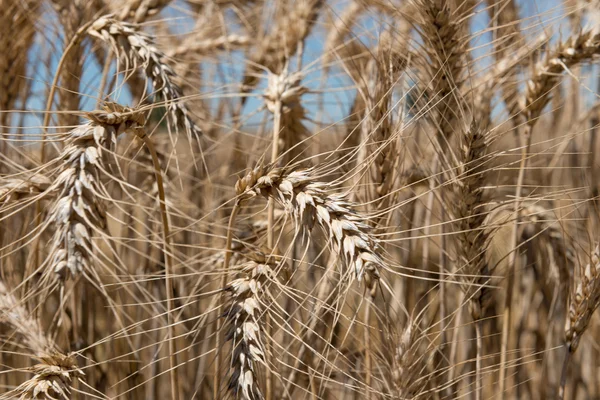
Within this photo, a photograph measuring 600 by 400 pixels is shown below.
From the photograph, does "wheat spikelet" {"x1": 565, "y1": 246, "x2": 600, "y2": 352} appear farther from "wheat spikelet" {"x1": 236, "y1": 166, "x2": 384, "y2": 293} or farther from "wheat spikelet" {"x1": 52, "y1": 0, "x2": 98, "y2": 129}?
"wheat spikelet" {"x1": 52, "y1": 0, "x2": 98, "y2": 129}

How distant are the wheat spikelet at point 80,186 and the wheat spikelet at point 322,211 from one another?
184 millimetres

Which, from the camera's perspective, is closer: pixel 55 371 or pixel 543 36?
pixel 55 371

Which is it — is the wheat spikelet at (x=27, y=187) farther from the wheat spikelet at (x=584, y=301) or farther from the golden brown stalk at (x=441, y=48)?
the wheat spikelet at (x=584, y=301)

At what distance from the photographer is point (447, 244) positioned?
1349 mm

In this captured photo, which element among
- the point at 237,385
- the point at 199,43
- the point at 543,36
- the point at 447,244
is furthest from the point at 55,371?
the point at 199,43

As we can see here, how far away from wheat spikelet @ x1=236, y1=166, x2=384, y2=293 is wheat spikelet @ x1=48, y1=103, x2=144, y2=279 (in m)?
0.18

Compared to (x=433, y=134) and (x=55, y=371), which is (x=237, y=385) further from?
(x=433, y=134)

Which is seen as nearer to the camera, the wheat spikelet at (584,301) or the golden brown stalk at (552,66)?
the wheat spikelet at (584,301)

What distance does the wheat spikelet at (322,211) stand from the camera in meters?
0.77

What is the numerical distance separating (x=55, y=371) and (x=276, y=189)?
1.24 feet

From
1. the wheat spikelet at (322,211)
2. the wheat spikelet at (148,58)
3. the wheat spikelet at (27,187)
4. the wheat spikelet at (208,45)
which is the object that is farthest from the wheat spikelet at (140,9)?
the wheat spikelet at (322,211)

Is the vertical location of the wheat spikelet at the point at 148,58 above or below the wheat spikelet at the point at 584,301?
above

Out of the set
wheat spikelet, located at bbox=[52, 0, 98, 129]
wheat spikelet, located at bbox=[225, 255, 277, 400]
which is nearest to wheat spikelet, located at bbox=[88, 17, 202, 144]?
wheat spikelet, located at bbox=[52, 0, 98, 129]

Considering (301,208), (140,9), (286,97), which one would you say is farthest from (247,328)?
(140,9)
